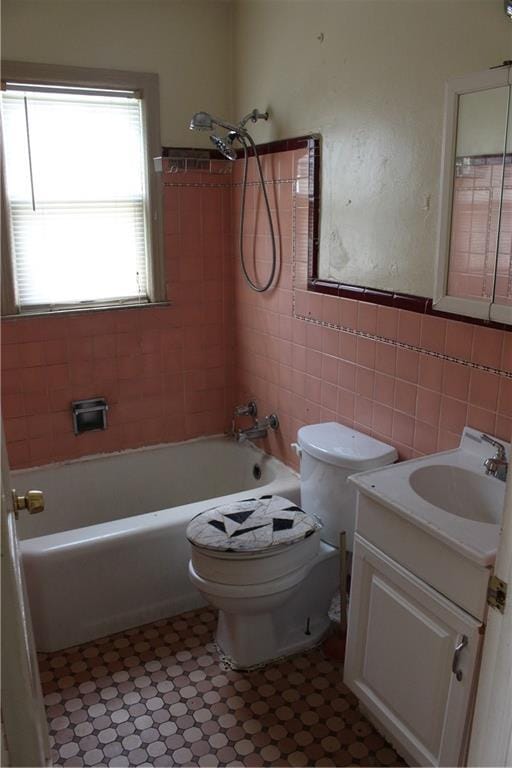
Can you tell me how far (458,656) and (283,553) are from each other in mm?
708

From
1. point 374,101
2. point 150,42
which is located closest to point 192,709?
point 374,101

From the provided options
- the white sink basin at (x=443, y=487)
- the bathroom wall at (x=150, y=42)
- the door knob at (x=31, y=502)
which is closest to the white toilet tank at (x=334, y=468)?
the white sink basin at (x=443, y=487)

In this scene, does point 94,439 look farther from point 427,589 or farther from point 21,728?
point 21,728

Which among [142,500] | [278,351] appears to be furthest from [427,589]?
[142,500]

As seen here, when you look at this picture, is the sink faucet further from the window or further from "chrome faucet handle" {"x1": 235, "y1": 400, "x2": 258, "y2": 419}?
the window

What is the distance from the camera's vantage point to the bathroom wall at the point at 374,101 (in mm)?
1956

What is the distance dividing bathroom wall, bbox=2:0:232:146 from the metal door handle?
2.45 m

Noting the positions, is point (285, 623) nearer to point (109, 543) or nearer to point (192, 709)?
point (192, 709)

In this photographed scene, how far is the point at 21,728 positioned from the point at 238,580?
44.1 inches

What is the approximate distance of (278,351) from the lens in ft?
9.94

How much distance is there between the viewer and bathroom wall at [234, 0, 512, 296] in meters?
1.96

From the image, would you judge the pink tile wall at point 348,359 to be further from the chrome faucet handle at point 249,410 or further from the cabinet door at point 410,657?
the cabinet door at point 410,657

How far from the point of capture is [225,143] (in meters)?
2.91

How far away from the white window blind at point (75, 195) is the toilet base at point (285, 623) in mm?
1567
